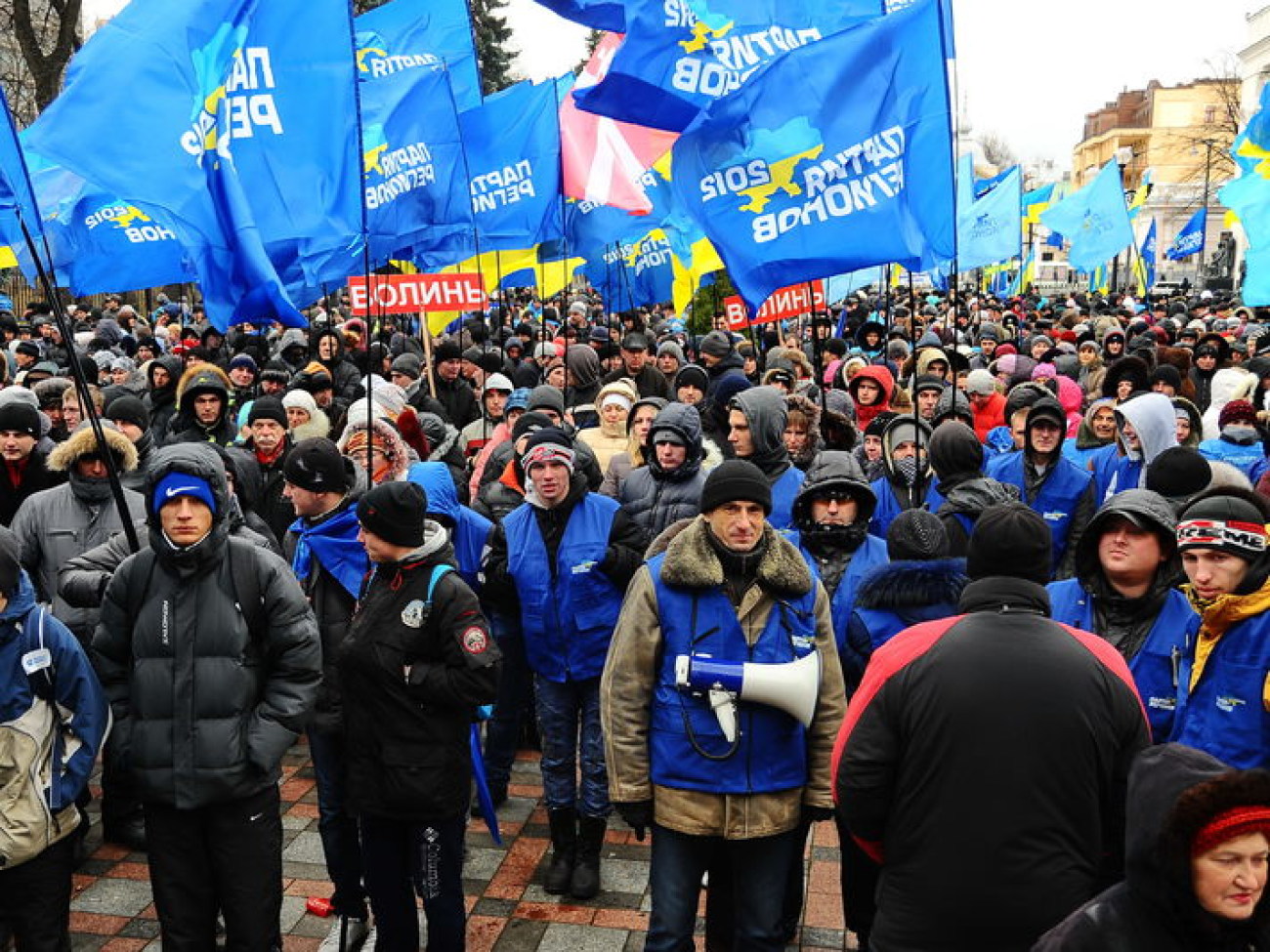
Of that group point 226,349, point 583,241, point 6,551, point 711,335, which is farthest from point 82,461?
point 226,349

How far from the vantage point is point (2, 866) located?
144 inches

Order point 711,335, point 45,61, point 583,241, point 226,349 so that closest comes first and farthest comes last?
point 711,335 → point 583,241 → point 226,349 → point 45,61

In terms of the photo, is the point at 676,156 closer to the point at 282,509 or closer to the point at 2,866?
the point at 282,509

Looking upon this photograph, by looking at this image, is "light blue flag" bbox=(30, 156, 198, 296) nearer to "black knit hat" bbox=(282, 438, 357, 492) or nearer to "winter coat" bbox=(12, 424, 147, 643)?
"winter coat" bbox=(12, 424, 147, 643)

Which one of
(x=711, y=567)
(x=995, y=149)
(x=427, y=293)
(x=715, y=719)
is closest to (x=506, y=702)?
(x=715, y=719)

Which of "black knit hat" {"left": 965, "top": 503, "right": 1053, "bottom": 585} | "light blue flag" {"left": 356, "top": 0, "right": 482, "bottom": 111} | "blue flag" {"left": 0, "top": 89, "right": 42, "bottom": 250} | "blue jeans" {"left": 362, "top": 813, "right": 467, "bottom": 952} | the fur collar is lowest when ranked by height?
Answer: "blue jeans" {"left": 362, "top": 813, "right": 467, "bottom": 952}

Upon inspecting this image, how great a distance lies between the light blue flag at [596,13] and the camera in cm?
639

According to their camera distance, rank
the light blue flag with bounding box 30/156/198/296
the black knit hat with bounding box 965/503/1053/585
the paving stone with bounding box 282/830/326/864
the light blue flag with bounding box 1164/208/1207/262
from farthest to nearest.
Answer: the light blue flag with bounding box 1164/208/1207/262, the light blue flag with bounding box 30/156/198/296, the paving stone with bounding box 282/830/326/864, the black knit hat with bounding box 965/503/1053/585

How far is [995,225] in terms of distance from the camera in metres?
16.8

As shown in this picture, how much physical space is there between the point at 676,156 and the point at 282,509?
9.50 ft

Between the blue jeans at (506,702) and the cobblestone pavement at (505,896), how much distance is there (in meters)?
0.22

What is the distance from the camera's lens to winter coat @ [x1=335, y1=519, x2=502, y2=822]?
391cm

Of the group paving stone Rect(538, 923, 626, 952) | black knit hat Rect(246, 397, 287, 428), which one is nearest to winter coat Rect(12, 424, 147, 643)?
black knit hat Rect(246, 397, 287, 428)

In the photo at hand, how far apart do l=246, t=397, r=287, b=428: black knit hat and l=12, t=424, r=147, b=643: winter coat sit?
1.37m
